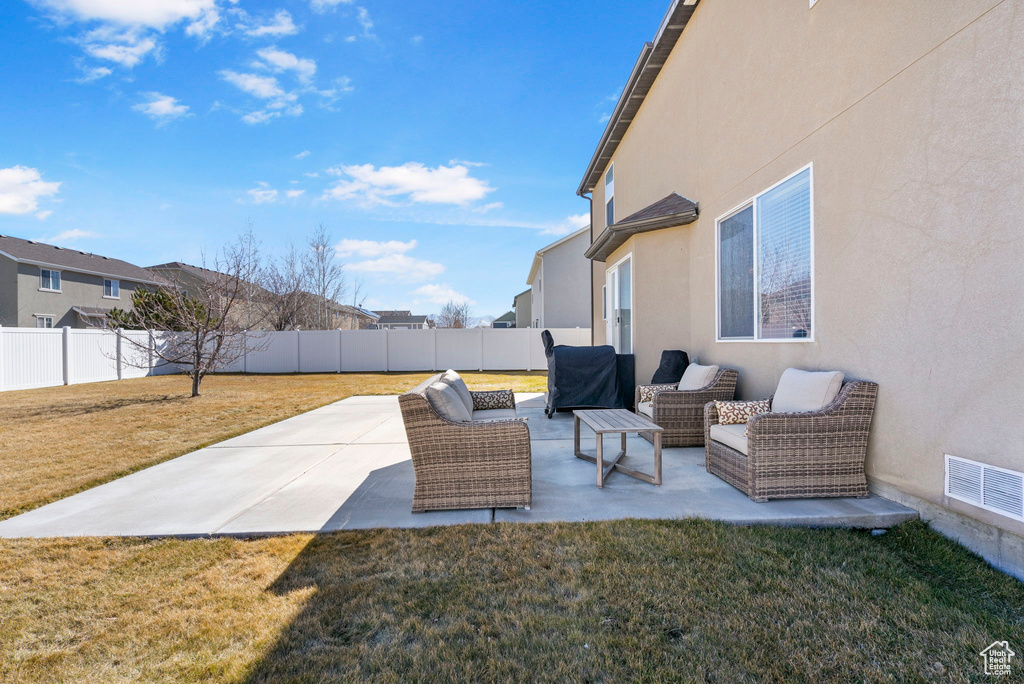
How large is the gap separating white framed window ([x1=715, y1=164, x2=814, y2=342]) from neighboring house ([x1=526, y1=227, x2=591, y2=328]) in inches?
558

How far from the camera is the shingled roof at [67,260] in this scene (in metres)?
18.8

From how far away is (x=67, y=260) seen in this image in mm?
20625

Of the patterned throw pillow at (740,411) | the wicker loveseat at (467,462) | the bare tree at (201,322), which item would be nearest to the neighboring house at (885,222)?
the patterned throw pillow at (740,411)

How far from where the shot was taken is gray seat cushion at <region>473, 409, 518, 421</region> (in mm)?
4797

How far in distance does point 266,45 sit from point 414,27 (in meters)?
2.77

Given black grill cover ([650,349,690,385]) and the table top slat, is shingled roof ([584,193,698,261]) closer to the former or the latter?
black grill cover ([650,349,690,385])

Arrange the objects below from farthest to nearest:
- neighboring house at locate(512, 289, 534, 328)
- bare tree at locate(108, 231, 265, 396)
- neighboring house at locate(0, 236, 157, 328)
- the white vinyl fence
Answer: neighboring house at locate(512, 289, 534, 328) → neighboring house at locate(0, 236, 157, 328) → the white vinyl fence → bare tree at locate(108, 231, 265, 396)

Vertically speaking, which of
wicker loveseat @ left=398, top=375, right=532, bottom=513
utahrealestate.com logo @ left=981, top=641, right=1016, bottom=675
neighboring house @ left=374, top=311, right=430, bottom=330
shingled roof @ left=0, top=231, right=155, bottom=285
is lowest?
utahrealestate.com logo @ left=981, top=641, right=1016, bottom=675

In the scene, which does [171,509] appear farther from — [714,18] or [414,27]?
[414,27]

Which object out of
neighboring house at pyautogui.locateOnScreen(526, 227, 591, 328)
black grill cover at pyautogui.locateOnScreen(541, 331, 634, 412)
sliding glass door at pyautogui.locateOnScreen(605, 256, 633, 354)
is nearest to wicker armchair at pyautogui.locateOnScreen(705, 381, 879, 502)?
black grill cover at pyautogui.locateOnScreen(541, 331, 634, 412)

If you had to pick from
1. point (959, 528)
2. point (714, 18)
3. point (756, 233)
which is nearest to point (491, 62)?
point (714, 18)

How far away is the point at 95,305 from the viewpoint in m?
21.9

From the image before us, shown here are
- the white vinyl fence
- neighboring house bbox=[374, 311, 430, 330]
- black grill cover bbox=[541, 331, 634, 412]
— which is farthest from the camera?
neighboring house bbox=[374, 311, 430, 330]

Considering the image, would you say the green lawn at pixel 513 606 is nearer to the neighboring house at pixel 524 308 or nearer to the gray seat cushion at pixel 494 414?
the gray seat cushion at pixel 494 414
